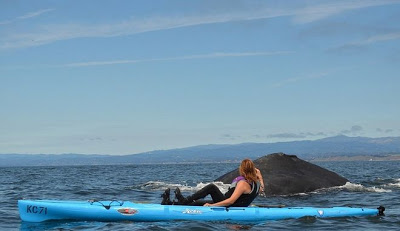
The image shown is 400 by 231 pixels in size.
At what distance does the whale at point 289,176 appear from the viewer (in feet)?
78.9

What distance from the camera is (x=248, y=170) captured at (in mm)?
Result: 16297

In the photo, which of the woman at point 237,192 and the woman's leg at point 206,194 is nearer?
the woman at point 237,192

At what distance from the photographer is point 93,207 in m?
16.0

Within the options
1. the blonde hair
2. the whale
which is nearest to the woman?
the blonde hair

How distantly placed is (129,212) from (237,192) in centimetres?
314

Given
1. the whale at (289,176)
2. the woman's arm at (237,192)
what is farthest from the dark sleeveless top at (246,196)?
the whale at (289,176)

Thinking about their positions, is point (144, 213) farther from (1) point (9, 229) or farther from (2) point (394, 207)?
(2) point (394, 207)

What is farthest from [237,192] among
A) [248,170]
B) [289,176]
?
[289,176]

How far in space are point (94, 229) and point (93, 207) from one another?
1.37 m

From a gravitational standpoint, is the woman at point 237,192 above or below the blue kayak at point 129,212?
above

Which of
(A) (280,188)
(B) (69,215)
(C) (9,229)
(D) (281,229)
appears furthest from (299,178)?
(C) (9,229)

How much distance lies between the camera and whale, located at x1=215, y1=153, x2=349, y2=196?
2405 centimetres

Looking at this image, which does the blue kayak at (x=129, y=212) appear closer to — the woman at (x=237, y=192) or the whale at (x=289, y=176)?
Answer: the woman at (x=237, y=192)

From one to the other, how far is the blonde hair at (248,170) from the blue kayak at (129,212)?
0.87m
